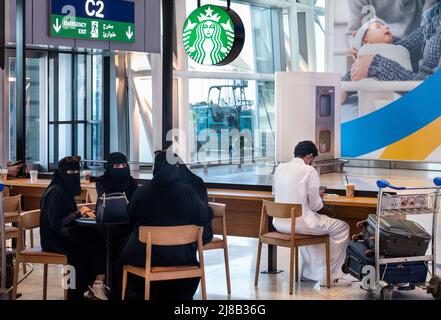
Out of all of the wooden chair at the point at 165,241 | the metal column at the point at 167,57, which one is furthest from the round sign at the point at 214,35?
the wooden chair at the point at 165,241

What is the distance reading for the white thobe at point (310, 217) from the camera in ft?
23.6

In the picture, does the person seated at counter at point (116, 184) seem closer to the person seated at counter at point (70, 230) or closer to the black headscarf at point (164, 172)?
the person seated at counter at point (70, 230)

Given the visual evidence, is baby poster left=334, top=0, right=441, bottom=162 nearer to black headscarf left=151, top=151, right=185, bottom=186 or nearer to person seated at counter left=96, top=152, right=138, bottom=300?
person seated at counter left=96, top=152, right=138, bottom=300

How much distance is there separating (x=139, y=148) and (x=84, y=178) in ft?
20.1

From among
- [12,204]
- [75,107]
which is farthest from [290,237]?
[75,107]

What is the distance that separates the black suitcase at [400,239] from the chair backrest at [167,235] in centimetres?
172

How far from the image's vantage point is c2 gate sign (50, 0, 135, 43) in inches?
427

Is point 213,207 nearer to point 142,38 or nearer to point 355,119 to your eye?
point 142,38

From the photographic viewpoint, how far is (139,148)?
51.1ft

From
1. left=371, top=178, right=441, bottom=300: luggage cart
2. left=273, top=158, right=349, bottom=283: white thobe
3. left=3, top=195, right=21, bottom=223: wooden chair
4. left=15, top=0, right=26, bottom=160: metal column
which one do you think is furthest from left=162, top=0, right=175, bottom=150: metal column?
left=371, top=178, right=441, bottom=300: luggage cart

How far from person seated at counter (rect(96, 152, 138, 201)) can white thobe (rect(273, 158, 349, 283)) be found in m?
1.42

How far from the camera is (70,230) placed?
6227 mm

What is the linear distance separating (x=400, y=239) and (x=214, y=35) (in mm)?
3104

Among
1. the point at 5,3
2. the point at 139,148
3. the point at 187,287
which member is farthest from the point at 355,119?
the point at 187,287
